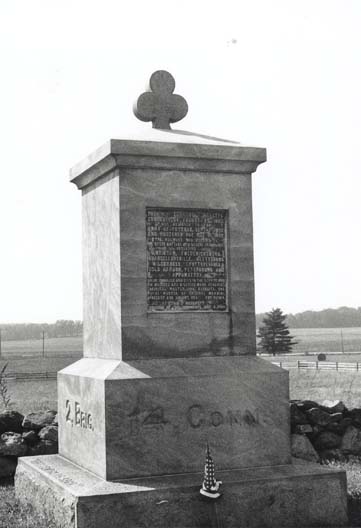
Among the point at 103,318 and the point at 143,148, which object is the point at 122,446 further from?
the point at 143,148

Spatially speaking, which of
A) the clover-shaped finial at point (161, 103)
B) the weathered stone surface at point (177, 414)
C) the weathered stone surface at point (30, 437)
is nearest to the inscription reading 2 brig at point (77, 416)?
the weathered stone surface at point (177, 414)

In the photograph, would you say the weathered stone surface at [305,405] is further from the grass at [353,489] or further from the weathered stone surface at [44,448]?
the weathered stone surface at [44,448]

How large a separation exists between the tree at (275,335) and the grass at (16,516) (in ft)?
275

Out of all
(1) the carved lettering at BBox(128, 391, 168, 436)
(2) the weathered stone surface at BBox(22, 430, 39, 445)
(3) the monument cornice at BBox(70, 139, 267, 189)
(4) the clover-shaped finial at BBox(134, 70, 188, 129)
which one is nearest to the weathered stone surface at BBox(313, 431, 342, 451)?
(2) the weathered stone surface at BBox(22, 430, 39, 445)

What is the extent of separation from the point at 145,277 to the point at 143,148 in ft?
3.59

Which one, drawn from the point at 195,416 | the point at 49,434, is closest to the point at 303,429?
the point at 49,434

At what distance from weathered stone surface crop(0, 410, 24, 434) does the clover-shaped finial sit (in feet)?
12.8

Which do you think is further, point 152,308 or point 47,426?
point 47,426

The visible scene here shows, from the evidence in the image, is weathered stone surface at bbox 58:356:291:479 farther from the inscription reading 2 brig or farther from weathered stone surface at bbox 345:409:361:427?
weathered stone surface at bbox 345:409:361:427

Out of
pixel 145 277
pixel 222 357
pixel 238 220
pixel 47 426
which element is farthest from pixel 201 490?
pixel 47 426

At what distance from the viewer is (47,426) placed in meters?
8.90

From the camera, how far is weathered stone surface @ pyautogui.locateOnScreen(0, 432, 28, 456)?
27.8ft

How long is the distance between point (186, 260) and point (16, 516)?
8.52ft

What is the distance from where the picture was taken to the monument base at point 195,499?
5.70 meters
